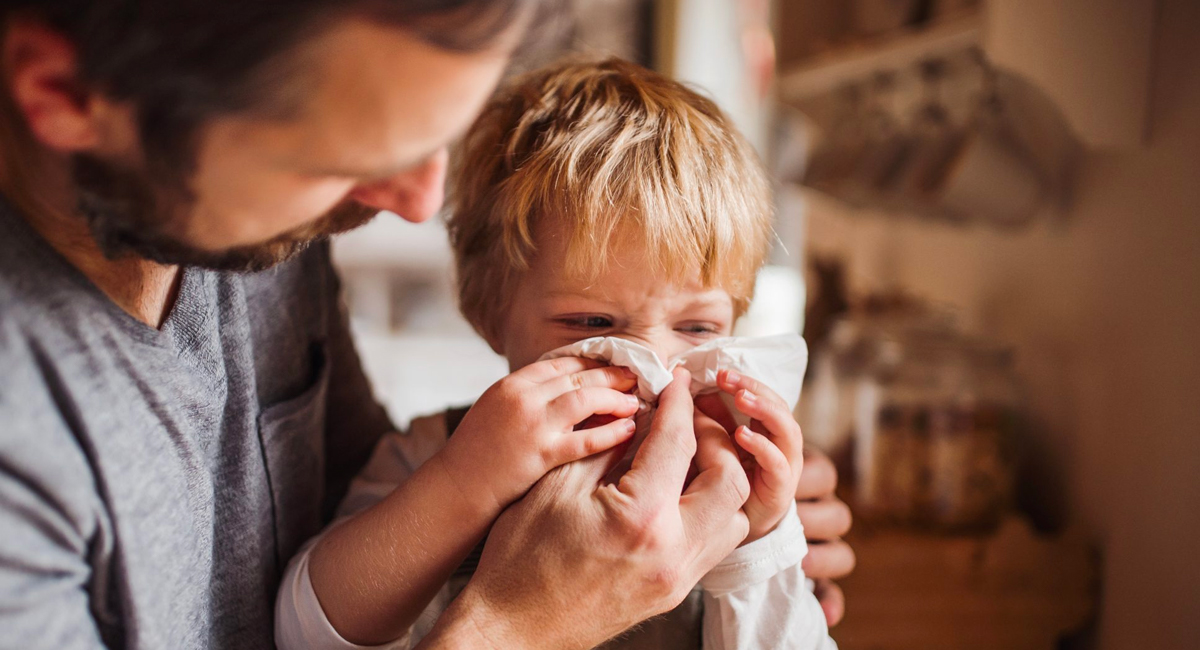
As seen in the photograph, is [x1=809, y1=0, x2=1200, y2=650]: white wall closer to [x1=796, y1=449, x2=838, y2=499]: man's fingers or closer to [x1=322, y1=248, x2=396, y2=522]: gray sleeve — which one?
[x1=796, y1=449, x2=838, y2=499]: man's fingers

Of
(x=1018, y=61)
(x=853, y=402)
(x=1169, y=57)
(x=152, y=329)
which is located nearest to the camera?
(x=152, y=329)

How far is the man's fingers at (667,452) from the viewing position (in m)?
0.75

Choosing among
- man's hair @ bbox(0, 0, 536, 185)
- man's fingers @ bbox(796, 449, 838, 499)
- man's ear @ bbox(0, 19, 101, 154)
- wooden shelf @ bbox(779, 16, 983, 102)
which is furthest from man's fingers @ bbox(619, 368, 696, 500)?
wooden shelf @ bbox(779, 16, 983, 102)

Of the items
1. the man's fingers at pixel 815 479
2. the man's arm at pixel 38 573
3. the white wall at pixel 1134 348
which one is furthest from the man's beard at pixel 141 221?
the white wall at pixel 1134 348

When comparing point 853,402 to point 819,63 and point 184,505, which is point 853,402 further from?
point 184,505

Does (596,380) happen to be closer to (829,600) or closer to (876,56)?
(829,600)

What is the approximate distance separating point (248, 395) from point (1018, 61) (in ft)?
3.84

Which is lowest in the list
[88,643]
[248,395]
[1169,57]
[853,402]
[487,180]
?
[853,402]

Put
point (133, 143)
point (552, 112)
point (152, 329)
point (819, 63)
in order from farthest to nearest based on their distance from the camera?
point (819, 63) < point (552, 112) < point (152, 329) < point (133, 143)

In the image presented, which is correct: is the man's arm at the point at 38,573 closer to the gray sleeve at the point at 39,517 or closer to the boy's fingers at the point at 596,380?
the gray sleeve at the point at 39,517

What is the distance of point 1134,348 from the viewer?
1.23 m

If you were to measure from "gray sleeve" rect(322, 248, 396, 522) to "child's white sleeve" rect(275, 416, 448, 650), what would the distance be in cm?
6

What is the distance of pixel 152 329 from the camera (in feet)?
2.36

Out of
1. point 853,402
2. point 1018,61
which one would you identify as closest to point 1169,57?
point 1018,61
